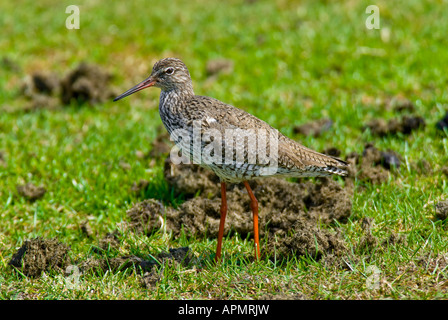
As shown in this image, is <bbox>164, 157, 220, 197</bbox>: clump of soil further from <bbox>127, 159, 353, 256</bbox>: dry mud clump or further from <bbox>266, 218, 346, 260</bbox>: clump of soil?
<bbox>266, 218, 346, 260</bbox>: clump of soil

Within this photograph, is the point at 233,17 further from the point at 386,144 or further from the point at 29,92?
the point at 386,144

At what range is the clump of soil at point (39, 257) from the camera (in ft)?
15.1

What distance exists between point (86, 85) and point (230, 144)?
15.7ft

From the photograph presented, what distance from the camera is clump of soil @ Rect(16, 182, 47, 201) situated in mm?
6156

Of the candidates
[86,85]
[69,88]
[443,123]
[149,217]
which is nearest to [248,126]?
[149,217]

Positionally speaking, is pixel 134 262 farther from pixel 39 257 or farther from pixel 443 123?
pixel 443 123

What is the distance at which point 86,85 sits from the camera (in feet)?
29.0

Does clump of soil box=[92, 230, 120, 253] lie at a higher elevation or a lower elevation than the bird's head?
lower

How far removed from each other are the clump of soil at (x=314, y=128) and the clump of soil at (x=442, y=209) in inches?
87.0

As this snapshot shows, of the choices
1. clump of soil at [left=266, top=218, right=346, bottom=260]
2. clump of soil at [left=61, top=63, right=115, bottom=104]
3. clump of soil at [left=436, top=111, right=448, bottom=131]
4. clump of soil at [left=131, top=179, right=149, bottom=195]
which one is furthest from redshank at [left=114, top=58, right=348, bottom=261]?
clump of soil at [left=61, top=63, right=115, bottom=104]

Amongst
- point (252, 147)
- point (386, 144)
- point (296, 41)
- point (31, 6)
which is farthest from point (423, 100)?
point (31, 6)

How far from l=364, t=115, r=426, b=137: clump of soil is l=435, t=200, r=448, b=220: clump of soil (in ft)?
6.40

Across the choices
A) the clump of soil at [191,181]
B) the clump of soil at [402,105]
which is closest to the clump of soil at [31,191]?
the clump of soil at [191,181]
